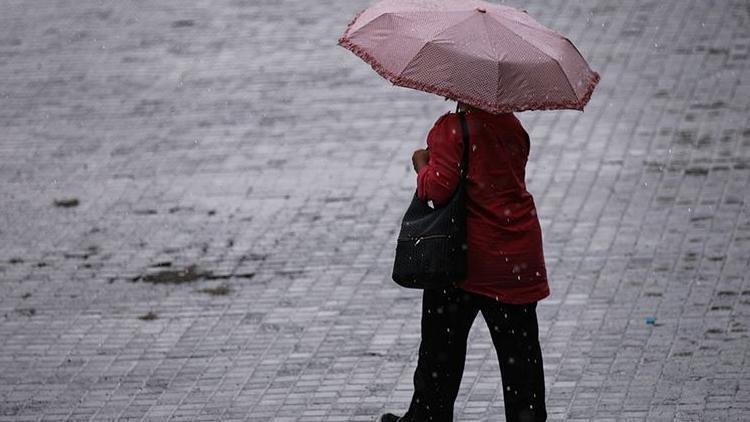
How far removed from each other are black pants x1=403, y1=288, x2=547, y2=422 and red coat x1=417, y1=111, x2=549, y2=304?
107mm

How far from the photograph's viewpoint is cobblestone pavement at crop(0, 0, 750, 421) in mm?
6672

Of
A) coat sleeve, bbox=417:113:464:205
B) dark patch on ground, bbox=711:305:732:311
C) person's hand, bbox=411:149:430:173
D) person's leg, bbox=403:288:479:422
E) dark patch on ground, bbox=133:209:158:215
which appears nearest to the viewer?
coat sleeve, bbox=417:113:464:205

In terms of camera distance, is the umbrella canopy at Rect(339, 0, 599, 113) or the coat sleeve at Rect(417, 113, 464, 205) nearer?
the umbrella canopy at Rect(339, 0, 599, 113)

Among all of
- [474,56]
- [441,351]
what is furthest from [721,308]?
[474,56]

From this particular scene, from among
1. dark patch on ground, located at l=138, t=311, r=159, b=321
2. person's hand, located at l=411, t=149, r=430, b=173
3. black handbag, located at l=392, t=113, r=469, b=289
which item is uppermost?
person's hand, located at l=411, t=149, r=430, b=173

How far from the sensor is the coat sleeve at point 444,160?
16.4 ft

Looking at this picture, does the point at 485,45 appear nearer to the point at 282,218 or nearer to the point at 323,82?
the point at 282,218

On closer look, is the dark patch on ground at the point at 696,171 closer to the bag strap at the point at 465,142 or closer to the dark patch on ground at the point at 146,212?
the dark patch on ground at the point at 146,212

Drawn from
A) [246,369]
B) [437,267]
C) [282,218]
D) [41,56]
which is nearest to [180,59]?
[41,56]

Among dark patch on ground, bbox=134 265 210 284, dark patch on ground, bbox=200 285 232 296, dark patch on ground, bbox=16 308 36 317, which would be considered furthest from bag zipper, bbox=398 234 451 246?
dark patch on ground, bbox=16 308 36 317

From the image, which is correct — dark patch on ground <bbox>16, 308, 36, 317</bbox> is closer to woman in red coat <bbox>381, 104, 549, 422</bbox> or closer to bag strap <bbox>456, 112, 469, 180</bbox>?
woman in red coat <bbox>381, 104, 549, 422</bbox>

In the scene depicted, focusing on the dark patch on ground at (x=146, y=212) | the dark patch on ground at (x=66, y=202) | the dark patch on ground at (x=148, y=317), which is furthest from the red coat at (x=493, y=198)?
the dark patch on ground at (x=66, y=202)

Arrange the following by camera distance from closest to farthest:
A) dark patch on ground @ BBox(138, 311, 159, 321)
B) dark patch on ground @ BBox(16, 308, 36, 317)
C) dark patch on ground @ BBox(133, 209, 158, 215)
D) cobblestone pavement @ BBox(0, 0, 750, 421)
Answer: cobblestone pavement @ BBox(0, 0, 750, 421) < dark patch on ground @ BBox(138, 311, 159, 321) < dark patch on ground @ BBox(16, 308, 36, 317) < dark patch on ground @ BBox(133, 209, 158, 215)

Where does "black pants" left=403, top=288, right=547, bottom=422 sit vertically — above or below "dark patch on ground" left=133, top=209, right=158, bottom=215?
above
